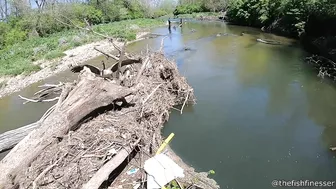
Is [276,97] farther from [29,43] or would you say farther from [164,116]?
[29,43]

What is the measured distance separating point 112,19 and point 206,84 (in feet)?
105

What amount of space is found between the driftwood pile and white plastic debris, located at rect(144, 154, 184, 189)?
279mm

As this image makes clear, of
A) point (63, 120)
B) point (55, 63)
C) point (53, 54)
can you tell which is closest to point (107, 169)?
point (63, 120)

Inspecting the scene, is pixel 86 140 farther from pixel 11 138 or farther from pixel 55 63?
pixel 55 63

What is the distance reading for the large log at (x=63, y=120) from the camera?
5.07m

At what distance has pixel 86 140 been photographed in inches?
235

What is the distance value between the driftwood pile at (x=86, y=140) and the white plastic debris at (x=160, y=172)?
0.28 metres

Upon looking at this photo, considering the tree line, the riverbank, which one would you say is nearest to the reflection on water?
the riverbank

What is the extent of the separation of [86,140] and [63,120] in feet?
1.97

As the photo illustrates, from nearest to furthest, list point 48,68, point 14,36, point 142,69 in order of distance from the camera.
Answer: point 142,69 < point 48,68 < point 14,36

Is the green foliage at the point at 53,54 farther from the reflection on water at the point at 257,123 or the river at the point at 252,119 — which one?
the reflection on water at the point at 257,123

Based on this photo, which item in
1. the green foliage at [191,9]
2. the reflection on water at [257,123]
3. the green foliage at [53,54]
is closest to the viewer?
the reflection on water at [257,123]

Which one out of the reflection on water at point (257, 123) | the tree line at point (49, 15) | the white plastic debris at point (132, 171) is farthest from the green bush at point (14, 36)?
the white plastic debris at point (132, 171)

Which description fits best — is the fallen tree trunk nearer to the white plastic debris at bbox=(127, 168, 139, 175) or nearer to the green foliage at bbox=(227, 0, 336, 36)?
the white plastic debris at bbox=(127, 168, 139, 175)
